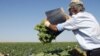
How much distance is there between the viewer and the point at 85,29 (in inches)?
264

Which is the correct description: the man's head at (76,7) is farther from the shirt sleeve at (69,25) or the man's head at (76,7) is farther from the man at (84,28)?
the shirt sleeve at (69,25)

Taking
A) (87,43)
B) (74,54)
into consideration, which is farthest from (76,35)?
(74,54)

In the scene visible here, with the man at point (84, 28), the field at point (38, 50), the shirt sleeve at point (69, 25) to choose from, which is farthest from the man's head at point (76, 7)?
the field at point (38, 50)

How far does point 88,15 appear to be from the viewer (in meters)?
6.79

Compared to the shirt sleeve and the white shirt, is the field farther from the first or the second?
the white shirt

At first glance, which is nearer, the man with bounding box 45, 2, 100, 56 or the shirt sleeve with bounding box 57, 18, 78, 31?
the man with bounding box 45, 2, 100, 56

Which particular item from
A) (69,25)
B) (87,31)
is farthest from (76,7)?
(87,31)

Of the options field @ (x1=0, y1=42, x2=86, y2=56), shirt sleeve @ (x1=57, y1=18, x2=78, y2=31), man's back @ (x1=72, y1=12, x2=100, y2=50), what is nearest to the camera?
man's back @ (x1=72, y1=12, x2=100, y2=50)

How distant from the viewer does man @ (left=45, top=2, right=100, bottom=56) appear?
6.64 metres

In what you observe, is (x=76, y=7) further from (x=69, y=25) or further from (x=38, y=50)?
(x=38, y=50)

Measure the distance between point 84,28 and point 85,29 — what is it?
3 cm

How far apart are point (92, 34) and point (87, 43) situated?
195mm

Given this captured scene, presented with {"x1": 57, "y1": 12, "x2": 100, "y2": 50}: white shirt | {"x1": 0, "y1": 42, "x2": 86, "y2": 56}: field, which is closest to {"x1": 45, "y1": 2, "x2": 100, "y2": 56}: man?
{"x1": 57, "y1": 12, "x2": 100, "y2": 50}: white shirt

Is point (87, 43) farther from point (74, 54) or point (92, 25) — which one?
point (74, 54)
